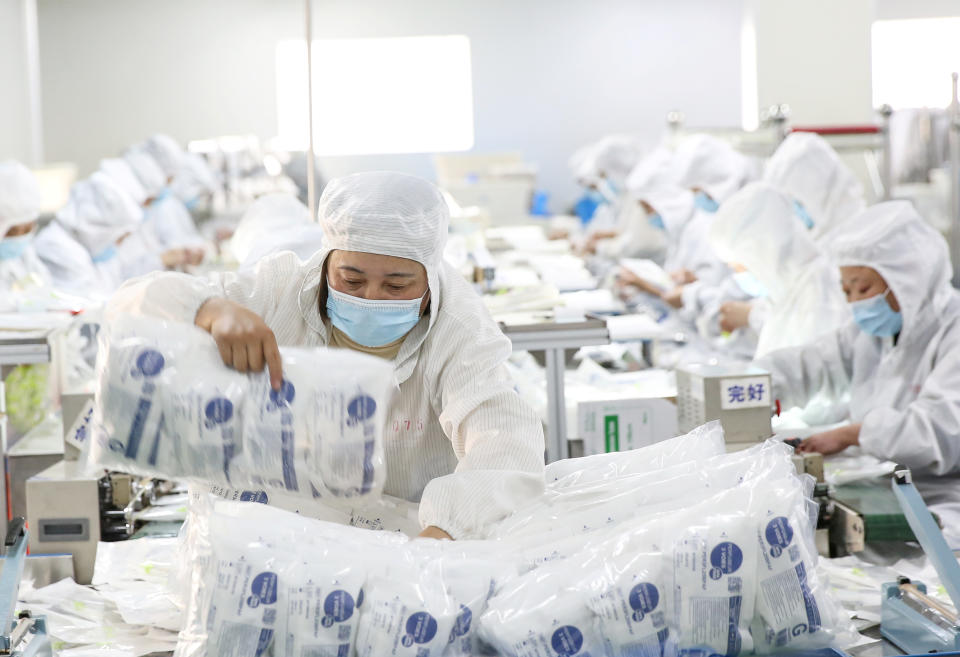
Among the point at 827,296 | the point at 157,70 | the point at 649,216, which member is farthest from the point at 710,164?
the point at 157,70

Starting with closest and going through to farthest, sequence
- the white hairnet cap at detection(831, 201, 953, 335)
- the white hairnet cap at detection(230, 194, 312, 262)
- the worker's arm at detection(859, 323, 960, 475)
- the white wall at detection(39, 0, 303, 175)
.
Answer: the worker's arm at detection(859, 323, 960, 475) < the white hairnet cap at detection(831, 201, 953, 335) < the white hairnet cap at detection(230, 194, 312, 262) < the white wall at detection(39, 0, 303, 175)

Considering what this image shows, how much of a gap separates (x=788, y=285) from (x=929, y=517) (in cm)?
259

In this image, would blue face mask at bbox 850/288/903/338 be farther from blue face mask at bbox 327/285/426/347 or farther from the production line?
blue face mask at bbox 327/285/426/347

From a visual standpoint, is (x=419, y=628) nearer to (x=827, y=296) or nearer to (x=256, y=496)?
(x=256, y=496)

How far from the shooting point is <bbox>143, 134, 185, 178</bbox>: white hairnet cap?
25.8 ft

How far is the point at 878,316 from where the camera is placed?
298 cm

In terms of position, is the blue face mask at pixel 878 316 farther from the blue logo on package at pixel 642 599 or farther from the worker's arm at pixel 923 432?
the blue logo on package at pixel 642 599

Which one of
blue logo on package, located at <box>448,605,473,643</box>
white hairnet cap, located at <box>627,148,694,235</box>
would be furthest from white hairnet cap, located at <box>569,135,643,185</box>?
blue logo on package, located at <box>448,605,473,643</box>

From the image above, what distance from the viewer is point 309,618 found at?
1.23m

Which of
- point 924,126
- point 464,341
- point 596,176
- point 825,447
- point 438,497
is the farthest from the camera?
point 596,176

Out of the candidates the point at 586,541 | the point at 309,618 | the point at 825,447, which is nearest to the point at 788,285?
the point at 825,447

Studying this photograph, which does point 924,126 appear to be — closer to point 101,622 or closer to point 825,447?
point 825,447

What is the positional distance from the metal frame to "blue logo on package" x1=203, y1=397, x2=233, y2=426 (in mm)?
1498

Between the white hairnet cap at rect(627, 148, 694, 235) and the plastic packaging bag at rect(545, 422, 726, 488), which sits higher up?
the white hairnet cap at rect(627, 148, 694, 235)
